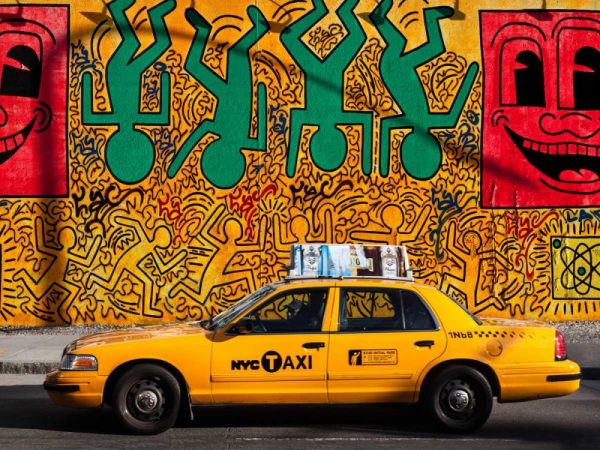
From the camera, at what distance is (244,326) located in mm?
9383

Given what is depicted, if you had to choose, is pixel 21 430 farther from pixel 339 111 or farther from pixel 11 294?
pixel 339 111

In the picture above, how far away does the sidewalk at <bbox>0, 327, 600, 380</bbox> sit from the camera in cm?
1336

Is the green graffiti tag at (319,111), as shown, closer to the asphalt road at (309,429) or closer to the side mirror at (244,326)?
the asphalt road at (309,429)

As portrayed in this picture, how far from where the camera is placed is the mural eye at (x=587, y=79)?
17188 mm

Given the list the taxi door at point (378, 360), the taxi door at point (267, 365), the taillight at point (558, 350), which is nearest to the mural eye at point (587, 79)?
the taillight at point (558, 350)

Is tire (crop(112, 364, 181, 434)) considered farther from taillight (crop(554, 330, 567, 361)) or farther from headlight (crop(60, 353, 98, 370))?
taillight (crop(554, 330, 567, 361))

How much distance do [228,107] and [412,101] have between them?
2.88 meters

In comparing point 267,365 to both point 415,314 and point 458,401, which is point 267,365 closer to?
point 415,314

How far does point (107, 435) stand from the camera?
9242 millimetres

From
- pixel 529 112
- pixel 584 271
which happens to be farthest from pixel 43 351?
pixel 584 271

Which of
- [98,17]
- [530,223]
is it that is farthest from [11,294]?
[530,223]

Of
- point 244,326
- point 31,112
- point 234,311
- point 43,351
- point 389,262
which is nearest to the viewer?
point 244,326

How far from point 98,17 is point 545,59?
703cm

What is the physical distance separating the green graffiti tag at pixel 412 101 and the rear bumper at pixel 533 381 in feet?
26.1
